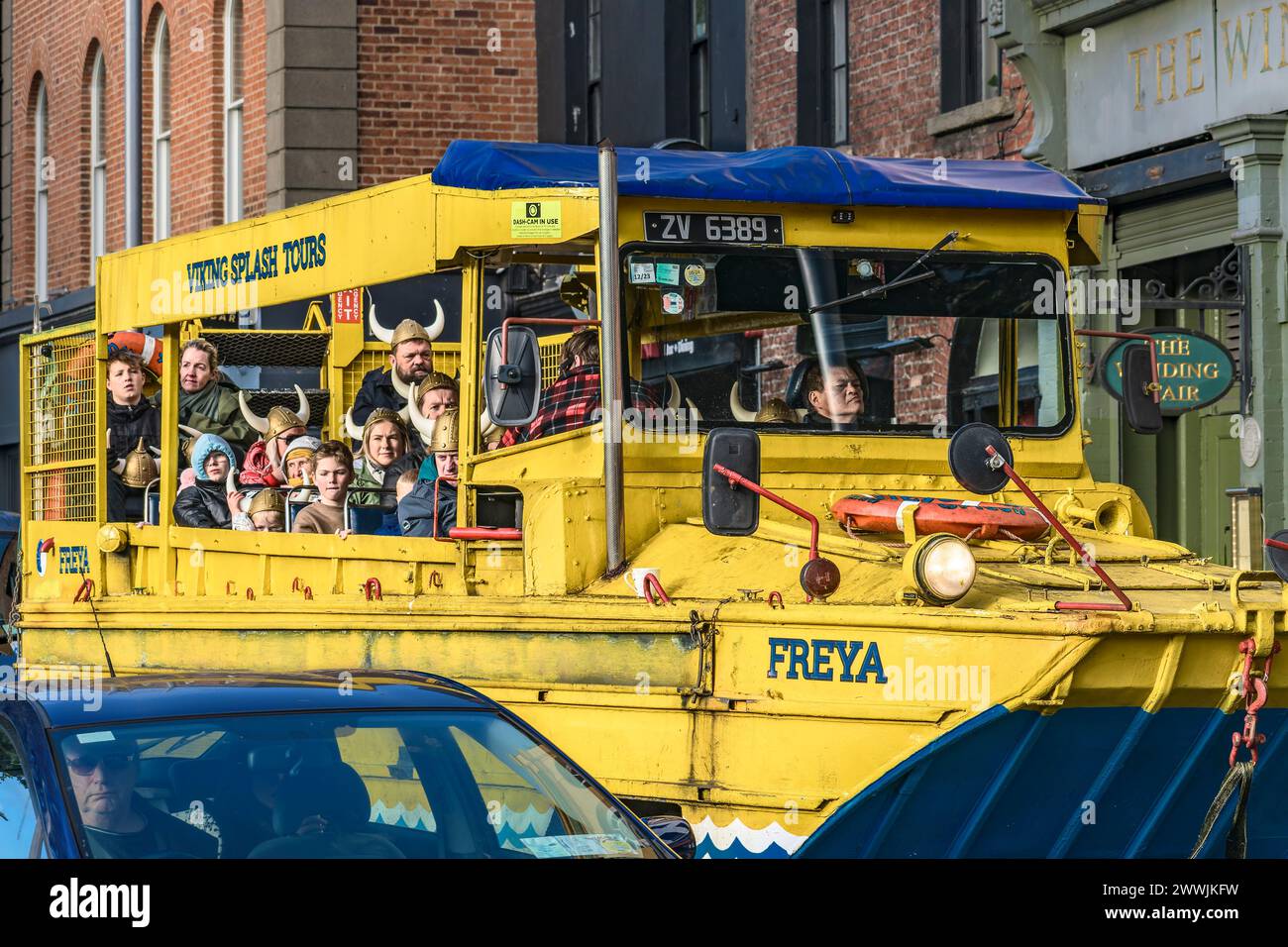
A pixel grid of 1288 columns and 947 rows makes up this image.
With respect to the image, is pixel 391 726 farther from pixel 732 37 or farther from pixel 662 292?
pixel 732 37

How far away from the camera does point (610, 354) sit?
8016 millimetres

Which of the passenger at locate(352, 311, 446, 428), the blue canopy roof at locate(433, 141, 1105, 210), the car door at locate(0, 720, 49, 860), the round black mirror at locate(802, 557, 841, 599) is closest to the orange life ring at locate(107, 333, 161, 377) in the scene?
the passenger at locate(352, 311, 446, 428)

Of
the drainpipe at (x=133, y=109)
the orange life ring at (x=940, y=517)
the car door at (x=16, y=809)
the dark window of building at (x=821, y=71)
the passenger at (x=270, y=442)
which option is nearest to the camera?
the car door at (x=16, y=809)

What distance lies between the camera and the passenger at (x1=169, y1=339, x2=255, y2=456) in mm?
11461

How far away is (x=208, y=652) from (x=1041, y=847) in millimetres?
3982

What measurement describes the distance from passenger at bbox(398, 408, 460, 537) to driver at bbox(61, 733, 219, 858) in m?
4.15

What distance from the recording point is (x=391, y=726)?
17.1ft

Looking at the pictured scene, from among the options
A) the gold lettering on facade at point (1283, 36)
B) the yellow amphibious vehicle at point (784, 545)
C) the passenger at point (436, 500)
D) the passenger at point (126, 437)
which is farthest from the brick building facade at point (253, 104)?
the passenger at point (436, 500)

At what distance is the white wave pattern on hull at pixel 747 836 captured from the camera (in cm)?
712

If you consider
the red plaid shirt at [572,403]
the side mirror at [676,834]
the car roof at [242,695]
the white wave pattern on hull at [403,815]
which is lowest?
the side mirror at [676,834]

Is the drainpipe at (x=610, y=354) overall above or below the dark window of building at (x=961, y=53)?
below

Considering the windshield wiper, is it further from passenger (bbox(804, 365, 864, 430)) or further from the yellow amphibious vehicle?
passenger (bbox(804, 365, 864, 430))

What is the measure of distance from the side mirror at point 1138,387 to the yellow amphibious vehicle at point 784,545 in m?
0.02

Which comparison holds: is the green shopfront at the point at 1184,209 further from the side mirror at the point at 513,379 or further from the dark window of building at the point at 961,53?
the side mirror at the point at 513,379
